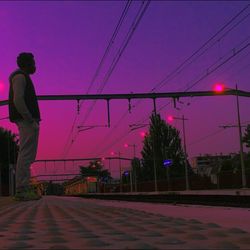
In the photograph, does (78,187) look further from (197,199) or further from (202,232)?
(202,232)

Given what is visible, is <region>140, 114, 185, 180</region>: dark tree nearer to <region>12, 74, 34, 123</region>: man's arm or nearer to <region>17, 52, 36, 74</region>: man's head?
<region>17, 52, 36, 74</region>: man's head

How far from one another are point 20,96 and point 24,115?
28 centimetres

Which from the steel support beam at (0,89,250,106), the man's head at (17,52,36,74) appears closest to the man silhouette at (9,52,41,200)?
the man's head at (17,52,36,74)

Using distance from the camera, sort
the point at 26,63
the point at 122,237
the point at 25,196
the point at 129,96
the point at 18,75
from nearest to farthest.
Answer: the point at 122,237
the point at 18,75
the point at 26,63
the point at 25,196
the point at 129,96

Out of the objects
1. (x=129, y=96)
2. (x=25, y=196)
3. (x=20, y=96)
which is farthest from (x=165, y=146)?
(x=20, y=96)

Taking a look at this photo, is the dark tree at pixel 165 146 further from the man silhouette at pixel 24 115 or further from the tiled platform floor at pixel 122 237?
the man silhouette at pixel 24 115

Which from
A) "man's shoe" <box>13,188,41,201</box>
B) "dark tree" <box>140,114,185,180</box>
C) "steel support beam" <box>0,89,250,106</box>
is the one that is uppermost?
"dark tree" <box>140,114,185,180</box>

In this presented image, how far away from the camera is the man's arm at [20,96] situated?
741cm

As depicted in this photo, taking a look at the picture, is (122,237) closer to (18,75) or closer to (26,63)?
(18,75)

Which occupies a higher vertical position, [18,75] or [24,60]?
[24,60]

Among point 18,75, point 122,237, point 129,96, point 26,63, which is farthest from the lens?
point 129,96

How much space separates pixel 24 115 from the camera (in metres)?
7.47

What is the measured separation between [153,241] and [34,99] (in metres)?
2.63

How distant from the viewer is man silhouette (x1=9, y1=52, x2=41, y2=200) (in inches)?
295
